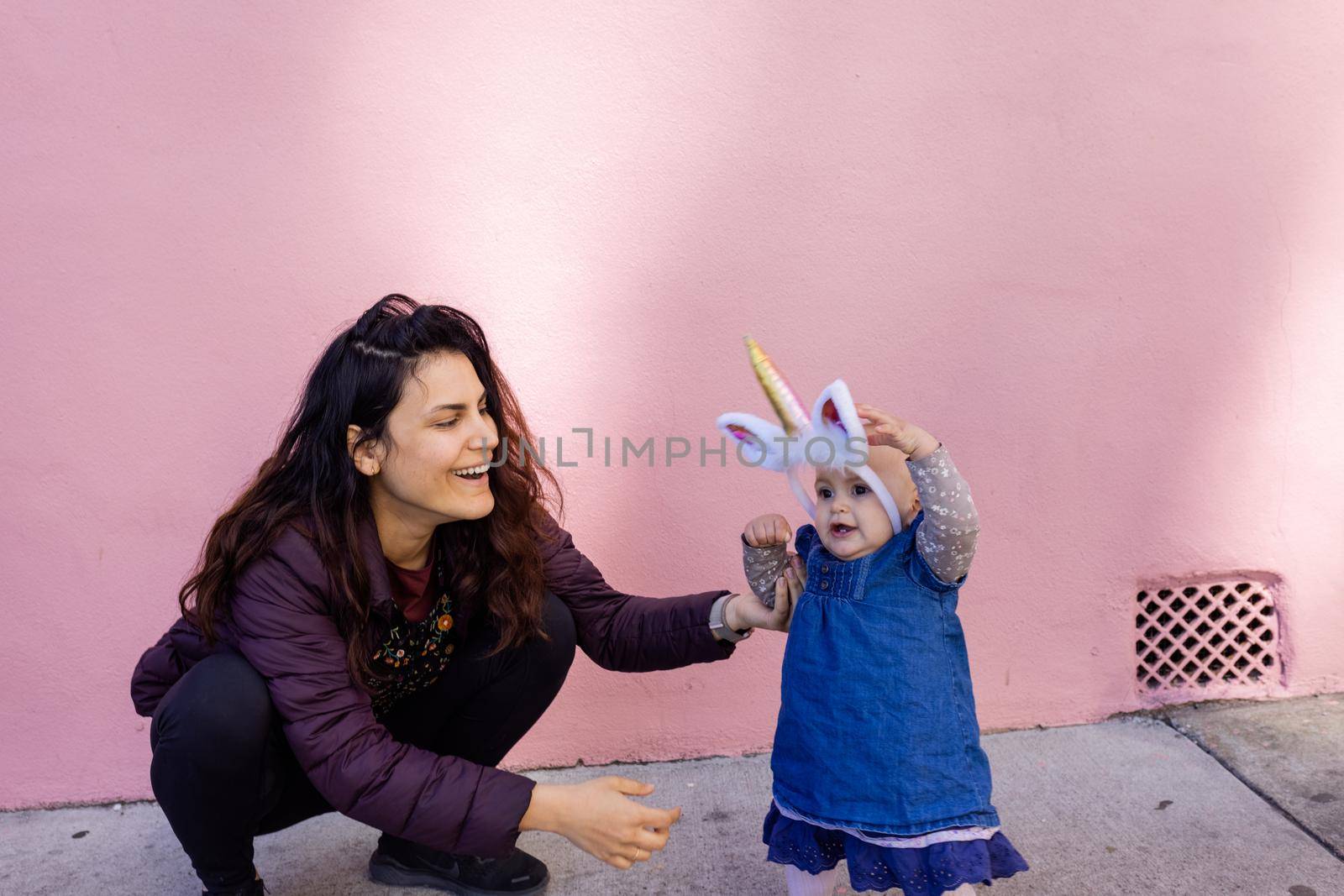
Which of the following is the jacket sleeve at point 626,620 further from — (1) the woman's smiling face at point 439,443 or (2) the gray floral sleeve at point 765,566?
(1) the woman's smiling face at point 439,443

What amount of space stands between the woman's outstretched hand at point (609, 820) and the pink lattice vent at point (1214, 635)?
1540 mm

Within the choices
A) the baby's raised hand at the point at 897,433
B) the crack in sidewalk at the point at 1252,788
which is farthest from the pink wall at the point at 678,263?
the baby's raised hand at the point at 897,433

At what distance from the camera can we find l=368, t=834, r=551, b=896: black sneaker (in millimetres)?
2113

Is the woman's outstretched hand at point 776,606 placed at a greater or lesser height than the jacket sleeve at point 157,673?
greater

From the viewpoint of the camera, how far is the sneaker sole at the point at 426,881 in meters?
2.11

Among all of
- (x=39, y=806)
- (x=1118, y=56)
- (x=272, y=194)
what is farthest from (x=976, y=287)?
(x=39, y=806)

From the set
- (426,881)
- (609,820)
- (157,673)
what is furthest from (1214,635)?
(157,673)

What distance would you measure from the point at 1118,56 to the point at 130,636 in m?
2.55

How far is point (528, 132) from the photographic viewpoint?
7.96ft

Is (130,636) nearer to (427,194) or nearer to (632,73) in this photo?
(427,194)

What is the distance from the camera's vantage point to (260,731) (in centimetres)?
177

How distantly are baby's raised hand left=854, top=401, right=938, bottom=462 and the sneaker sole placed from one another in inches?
44.7

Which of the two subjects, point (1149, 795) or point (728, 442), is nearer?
point (1149, 795)

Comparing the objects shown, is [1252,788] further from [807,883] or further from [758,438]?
[758,438]
